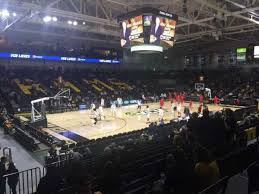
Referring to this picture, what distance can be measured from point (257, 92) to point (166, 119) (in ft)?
60.0

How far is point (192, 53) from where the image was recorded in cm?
4203

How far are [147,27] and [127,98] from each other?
61.4 feet

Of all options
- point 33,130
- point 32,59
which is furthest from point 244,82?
point 33,130

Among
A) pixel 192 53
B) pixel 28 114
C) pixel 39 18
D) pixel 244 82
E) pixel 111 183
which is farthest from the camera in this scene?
pixel 192 53

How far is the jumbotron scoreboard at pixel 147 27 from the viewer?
1496 centimetres

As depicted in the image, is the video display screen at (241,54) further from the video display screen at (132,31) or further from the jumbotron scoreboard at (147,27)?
the video display screen at (132,31)

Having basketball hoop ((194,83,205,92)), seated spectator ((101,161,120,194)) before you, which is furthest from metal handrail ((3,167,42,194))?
basketball hoop ((194,83,205,92))

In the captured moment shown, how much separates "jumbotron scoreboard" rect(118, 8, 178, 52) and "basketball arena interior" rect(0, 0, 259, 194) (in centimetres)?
6

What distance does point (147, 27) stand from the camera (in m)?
15.0

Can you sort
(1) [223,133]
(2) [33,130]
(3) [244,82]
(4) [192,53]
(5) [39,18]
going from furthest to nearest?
(4) [192,53], (3) [244,82], (5) [39,18], (2) [33,130], (1) [223,133]

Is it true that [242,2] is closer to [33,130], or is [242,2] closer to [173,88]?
[33,130]

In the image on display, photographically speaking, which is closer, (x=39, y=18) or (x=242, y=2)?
(x=242, y=2)

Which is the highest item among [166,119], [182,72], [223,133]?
[182,72]

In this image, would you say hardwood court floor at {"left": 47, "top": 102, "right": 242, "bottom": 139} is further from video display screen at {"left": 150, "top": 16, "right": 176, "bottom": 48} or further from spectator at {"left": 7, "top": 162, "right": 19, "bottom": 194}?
→ spectator at {"left": 7, "top": 162, "right": 19, "bottom": 194}
